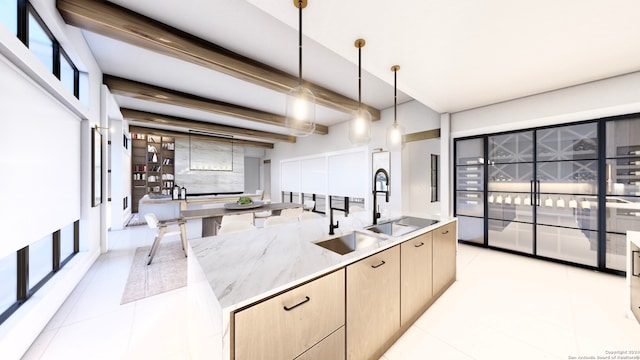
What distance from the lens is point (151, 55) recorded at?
2.73m

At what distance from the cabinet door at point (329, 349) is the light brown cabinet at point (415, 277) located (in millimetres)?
700

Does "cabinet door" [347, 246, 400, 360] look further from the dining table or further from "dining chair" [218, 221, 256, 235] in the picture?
the dining table

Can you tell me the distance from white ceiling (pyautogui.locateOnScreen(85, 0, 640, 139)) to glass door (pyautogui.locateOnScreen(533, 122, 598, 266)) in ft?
2.78

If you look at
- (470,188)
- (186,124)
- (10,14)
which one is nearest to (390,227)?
(470,188)

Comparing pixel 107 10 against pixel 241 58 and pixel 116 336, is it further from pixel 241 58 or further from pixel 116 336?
pixel 116 336

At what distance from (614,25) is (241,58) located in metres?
3.48

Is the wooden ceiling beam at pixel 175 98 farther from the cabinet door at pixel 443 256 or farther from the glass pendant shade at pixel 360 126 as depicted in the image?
the cabinet door at pixel 443 256

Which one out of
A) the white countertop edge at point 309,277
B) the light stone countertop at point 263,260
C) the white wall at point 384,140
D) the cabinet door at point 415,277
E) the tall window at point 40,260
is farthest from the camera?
the white wall at point 384,140

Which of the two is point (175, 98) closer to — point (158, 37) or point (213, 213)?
point (158, 37)

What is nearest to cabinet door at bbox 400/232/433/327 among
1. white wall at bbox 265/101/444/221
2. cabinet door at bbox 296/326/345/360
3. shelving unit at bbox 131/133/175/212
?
cabinet door at bbox 296/326/345/360

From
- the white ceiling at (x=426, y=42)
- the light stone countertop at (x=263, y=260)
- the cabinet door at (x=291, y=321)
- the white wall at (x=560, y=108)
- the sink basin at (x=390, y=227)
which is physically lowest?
the cabinet door at (x=291, y=321)

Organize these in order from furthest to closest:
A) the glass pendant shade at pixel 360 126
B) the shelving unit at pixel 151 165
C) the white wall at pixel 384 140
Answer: the shelving unit at pixel 151 165, the white wall at pixel 384 140, the glass pendant shade at pixel 360 126

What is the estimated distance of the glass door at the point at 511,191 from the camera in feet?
11.4

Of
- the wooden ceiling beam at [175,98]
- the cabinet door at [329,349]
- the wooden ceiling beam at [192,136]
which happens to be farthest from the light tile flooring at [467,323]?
the wooden ceiling beam at [192,136]
